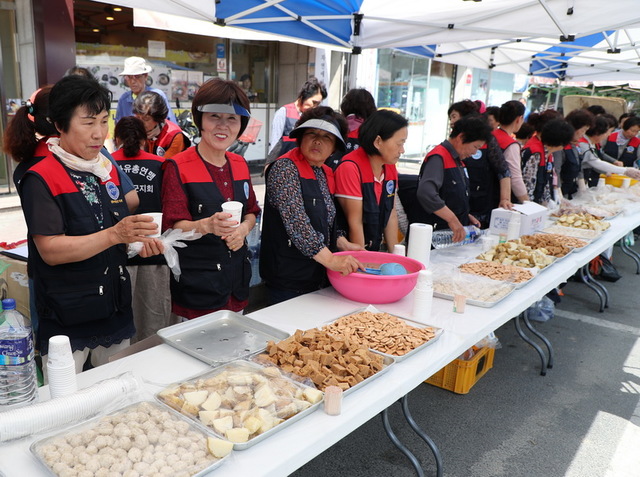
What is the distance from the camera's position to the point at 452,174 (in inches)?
136

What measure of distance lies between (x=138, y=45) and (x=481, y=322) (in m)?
6.67

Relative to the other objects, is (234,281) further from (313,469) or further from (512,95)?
(512,95)

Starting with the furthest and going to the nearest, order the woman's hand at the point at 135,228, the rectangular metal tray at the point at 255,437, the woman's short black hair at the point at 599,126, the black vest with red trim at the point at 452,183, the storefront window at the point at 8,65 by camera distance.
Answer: the woman's short black hair at the point at 599,126 → the storefront window at the point at 8,65 → the black vest with red trim at the point at 452,183 → the woman's hand at the point at 135,228 → the rectangular metal tray at the point at 255,437

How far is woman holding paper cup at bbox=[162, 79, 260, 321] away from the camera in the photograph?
2088mm

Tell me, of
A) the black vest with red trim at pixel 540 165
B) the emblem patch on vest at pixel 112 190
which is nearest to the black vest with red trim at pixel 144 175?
the emblem patch on vest at pixel 112 190

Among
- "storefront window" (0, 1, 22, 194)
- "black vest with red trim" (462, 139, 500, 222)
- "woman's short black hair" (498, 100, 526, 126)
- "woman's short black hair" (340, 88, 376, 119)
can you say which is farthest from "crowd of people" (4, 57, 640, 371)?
"storefront window" (0, 1, 22, 194)

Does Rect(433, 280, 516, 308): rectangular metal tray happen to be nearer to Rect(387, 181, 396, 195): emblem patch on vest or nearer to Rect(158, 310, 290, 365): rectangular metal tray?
Rect(387, 181, 396, 195): emblem patch on vest

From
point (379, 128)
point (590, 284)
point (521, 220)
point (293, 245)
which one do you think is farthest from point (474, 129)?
point (590, 284)

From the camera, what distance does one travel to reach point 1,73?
573 cm

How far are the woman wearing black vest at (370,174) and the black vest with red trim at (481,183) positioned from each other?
167 centimetres

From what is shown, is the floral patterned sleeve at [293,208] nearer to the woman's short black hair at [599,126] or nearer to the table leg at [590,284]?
the table leg at [590,284]

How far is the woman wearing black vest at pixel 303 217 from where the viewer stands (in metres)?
2.27

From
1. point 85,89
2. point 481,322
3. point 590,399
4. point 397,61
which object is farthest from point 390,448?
point 397,61

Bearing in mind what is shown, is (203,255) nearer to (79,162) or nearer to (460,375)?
(79,162)
